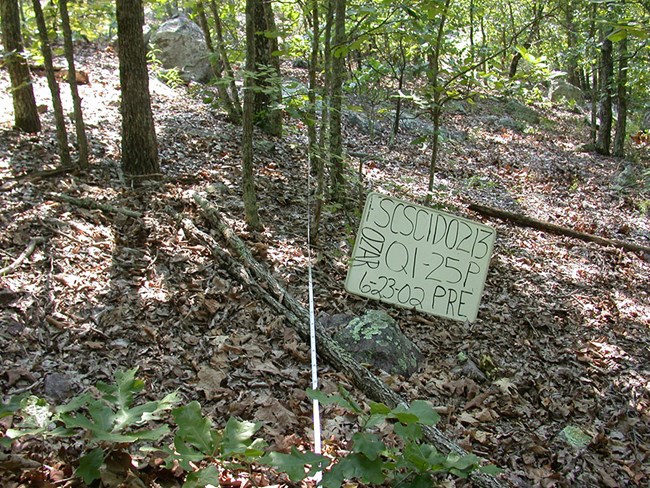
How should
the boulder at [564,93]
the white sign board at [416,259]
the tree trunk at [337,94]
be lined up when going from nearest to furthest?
the white sign board at [416,259] < the tree trunk at [337,94] < the boulder at [564,93]

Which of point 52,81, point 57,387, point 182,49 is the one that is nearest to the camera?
point 57,387

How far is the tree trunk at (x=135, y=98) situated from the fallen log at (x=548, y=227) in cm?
455

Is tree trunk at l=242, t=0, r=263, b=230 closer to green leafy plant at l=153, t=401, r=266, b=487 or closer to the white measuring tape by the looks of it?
the white measuring tape

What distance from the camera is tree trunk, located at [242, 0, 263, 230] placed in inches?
171

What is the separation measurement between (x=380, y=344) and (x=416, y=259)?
760 mm

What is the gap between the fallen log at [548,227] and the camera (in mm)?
6996

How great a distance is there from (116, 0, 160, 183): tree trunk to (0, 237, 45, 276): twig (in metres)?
1.50

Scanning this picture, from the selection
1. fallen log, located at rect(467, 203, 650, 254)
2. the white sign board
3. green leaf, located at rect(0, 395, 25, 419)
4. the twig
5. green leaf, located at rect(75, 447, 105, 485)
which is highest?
green leaf, located at rect(0, 395, 25, 419)

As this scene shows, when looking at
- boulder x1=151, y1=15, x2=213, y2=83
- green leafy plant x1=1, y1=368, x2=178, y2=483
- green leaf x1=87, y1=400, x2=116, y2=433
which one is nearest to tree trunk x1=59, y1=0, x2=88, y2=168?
green leafy plant x1=1, y1=368, x2=178, y2=483

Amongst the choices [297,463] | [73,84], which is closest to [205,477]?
[297,463]

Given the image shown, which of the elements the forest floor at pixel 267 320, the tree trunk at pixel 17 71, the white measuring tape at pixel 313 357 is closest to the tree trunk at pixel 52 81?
the forest floor at pixel 267 320

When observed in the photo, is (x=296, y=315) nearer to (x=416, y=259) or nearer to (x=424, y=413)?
(x=416, y=259)

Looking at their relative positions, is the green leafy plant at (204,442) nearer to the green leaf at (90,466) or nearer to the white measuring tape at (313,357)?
the green leaf at (90,466)

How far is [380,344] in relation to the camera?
3758mm
